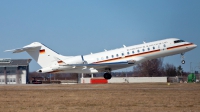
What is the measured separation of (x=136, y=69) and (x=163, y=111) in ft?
326

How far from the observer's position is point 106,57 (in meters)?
48.2

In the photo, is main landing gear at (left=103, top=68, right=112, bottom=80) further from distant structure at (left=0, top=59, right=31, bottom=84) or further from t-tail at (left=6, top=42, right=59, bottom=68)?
distant structure at (left=0, top=59, right=31, bottom=84)

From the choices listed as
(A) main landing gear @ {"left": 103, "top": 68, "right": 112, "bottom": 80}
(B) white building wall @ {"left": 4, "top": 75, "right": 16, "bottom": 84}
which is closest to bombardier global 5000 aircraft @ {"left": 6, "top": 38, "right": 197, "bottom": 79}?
(A) main landing gear @ {"left": 103, "top": 68, "right": 112, "bottom": 80}

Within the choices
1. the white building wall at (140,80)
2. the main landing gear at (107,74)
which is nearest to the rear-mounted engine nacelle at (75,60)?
the main landing gear at (107,74)

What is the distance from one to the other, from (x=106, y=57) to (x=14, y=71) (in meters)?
39.1

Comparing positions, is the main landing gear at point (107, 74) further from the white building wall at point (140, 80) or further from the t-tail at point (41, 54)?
the white building wall at point (140, 80)

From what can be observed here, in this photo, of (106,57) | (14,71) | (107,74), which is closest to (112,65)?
(106,57)

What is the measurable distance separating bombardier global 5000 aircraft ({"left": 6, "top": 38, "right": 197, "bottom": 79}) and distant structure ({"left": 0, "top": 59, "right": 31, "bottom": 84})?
32.2 m

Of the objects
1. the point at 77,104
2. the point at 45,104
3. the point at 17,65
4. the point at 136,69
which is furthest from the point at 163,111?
the point at 136,69

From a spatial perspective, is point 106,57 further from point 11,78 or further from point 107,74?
point 11,78

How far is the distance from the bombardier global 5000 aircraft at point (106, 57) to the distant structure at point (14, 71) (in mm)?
32223

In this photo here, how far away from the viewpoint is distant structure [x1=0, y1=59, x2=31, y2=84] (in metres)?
81.3

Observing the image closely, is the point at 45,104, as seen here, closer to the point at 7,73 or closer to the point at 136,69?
the point at 7,73

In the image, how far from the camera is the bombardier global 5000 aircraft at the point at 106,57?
1818 inches
